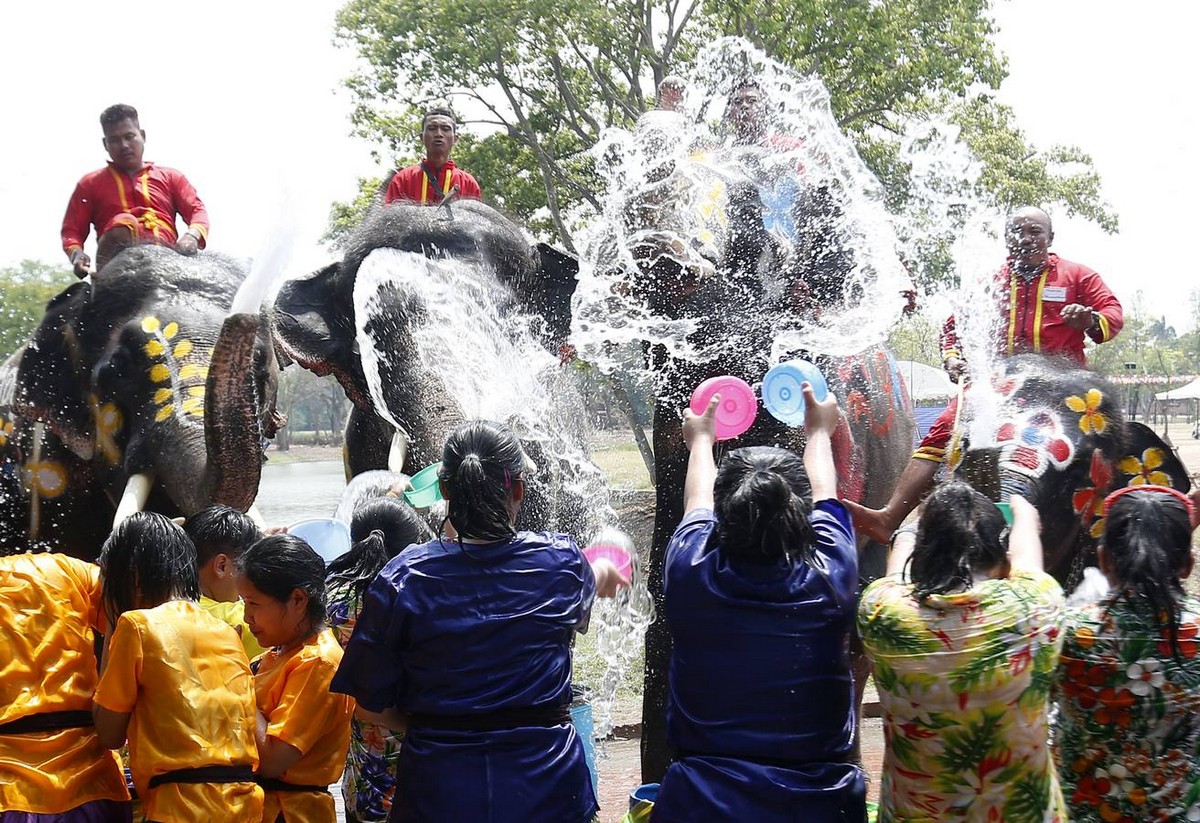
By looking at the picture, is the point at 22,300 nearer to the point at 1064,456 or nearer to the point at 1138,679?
the point at 1064,456

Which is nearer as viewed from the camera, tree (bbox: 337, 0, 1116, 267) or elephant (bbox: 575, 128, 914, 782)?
elephant (bbox: 575, 128, 914, 782)

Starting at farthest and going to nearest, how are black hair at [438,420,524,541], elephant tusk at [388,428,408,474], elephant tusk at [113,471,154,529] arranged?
elephant tusk at [388,428,408,474] → elephant tusk at [113,471,154,529] → black hair at [438,420,524,541]

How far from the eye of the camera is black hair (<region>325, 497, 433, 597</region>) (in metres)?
3.60

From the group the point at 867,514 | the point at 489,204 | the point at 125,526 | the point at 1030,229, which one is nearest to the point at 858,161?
the point at 1030,229

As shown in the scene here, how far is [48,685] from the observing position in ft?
10.4

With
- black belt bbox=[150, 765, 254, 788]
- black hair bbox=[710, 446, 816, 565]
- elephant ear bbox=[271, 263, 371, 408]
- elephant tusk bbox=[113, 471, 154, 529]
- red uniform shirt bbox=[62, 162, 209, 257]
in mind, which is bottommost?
black belt bbox=[150, 765, 254, 788]

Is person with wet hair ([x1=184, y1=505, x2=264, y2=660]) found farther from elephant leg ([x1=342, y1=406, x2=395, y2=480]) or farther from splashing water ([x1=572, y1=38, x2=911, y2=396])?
elephant leg ([x1=342, y1=406, x2=395, y2=480])

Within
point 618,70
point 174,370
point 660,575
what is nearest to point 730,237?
point 660,575

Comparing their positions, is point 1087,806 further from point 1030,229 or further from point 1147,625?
point 1030,229

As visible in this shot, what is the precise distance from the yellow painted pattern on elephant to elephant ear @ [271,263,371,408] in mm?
774

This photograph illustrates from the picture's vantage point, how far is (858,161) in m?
5.63

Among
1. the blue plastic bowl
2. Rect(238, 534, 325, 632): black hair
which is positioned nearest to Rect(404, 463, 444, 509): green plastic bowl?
the blue plastic bowl

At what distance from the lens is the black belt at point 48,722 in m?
3.12

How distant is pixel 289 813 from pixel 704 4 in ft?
45.0
